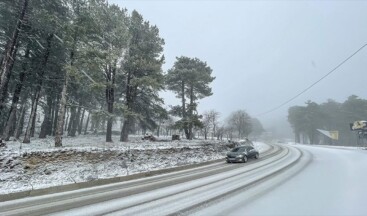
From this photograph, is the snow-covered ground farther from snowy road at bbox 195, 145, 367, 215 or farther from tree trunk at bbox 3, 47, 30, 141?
snowy road at bbox 195, 145, 367, 215

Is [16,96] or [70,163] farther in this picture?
[16,96]

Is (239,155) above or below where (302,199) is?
above

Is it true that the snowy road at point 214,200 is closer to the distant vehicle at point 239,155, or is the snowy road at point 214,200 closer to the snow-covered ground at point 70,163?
the snow-covered ground at point 70,163

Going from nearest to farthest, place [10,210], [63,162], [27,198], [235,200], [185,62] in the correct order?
[10,210] < [235,200] < [27,198] < [63,162] < [185,62]

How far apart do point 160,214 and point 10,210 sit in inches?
197


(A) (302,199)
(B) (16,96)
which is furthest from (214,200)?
(B) (16,96)

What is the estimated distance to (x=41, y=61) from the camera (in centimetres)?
2614

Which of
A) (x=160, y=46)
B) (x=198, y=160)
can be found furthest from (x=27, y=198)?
(x=160, y=46)

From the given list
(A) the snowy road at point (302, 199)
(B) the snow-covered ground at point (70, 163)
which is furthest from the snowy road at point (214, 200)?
(B) the snow-covered ground at point (70, 163)

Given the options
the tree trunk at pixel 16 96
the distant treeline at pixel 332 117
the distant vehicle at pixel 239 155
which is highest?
the distant treeline at pixel 332 117

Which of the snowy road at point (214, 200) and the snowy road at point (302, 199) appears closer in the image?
the snowy road at point (302, 199)

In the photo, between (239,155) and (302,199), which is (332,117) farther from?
(302,199)

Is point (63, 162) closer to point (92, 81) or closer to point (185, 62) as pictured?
point (92, 81)

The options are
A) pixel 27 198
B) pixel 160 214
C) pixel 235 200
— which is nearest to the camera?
pixel 160 214
